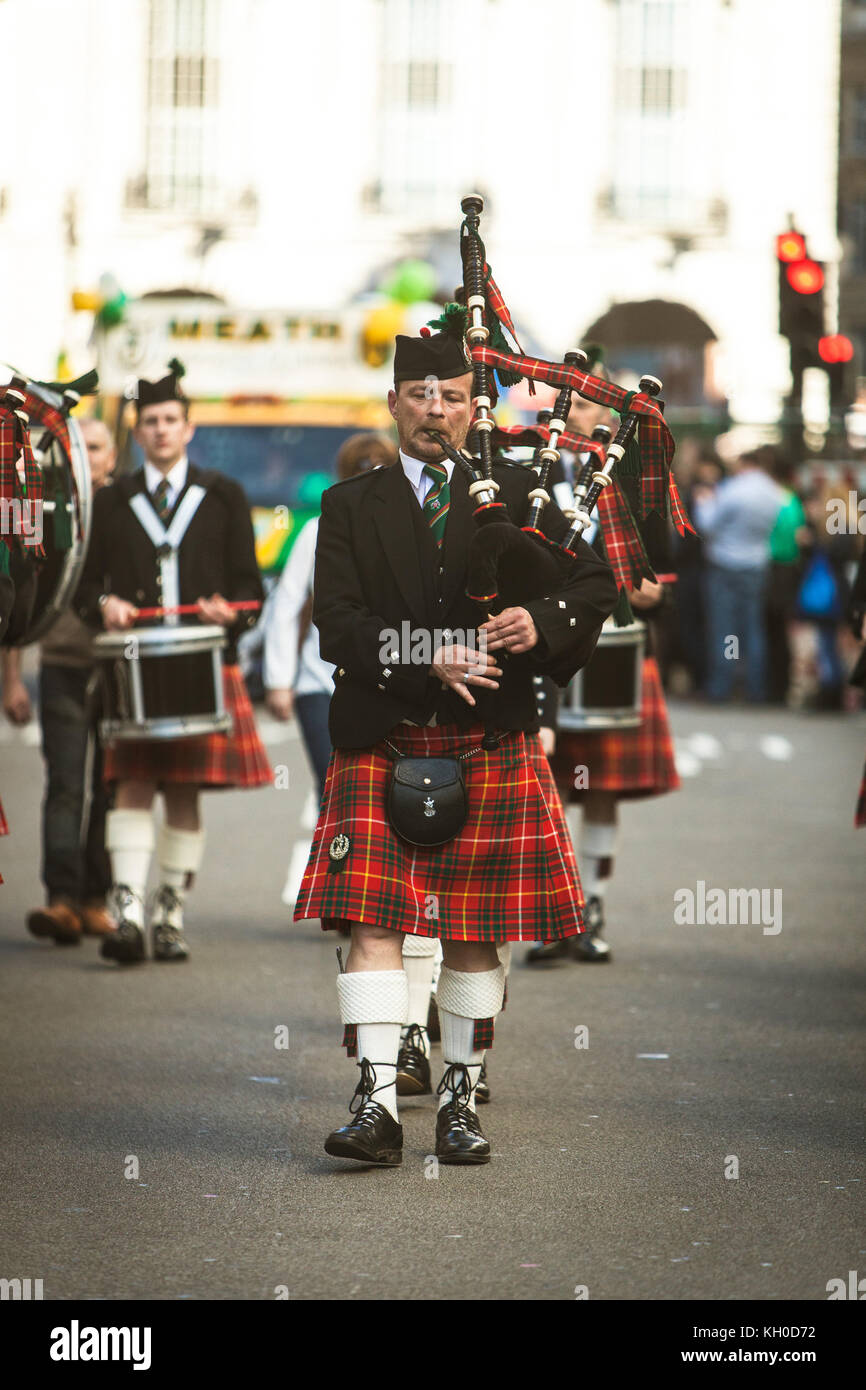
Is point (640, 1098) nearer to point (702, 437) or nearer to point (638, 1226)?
point (638, 1226)

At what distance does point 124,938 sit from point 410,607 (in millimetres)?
2739

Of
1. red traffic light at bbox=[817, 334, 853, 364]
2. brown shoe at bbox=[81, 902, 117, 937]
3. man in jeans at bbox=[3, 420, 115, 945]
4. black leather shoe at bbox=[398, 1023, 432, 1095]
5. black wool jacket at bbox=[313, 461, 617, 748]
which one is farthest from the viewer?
red traffic light at bbox=[817, 334, 853, 364]

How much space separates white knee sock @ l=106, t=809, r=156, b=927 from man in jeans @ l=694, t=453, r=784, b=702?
10.8m

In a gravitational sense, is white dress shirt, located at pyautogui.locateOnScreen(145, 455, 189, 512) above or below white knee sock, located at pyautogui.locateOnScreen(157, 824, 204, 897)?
above

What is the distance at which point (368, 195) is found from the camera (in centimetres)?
3556

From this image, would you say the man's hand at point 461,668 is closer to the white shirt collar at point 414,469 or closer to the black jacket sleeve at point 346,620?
the black jacket sleeve at point 346,620

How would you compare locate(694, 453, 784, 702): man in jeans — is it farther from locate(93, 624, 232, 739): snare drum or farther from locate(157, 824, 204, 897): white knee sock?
locate(93, 624, 232, 739): snare drum

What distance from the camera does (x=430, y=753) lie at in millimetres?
5164

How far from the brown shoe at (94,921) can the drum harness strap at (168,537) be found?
135cm

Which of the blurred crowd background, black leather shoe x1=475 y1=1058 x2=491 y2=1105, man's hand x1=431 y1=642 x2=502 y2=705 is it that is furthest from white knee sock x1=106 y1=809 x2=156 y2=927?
the blurred crowd background

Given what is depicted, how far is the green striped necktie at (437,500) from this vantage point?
5223mm

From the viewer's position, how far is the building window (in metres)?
35.3
